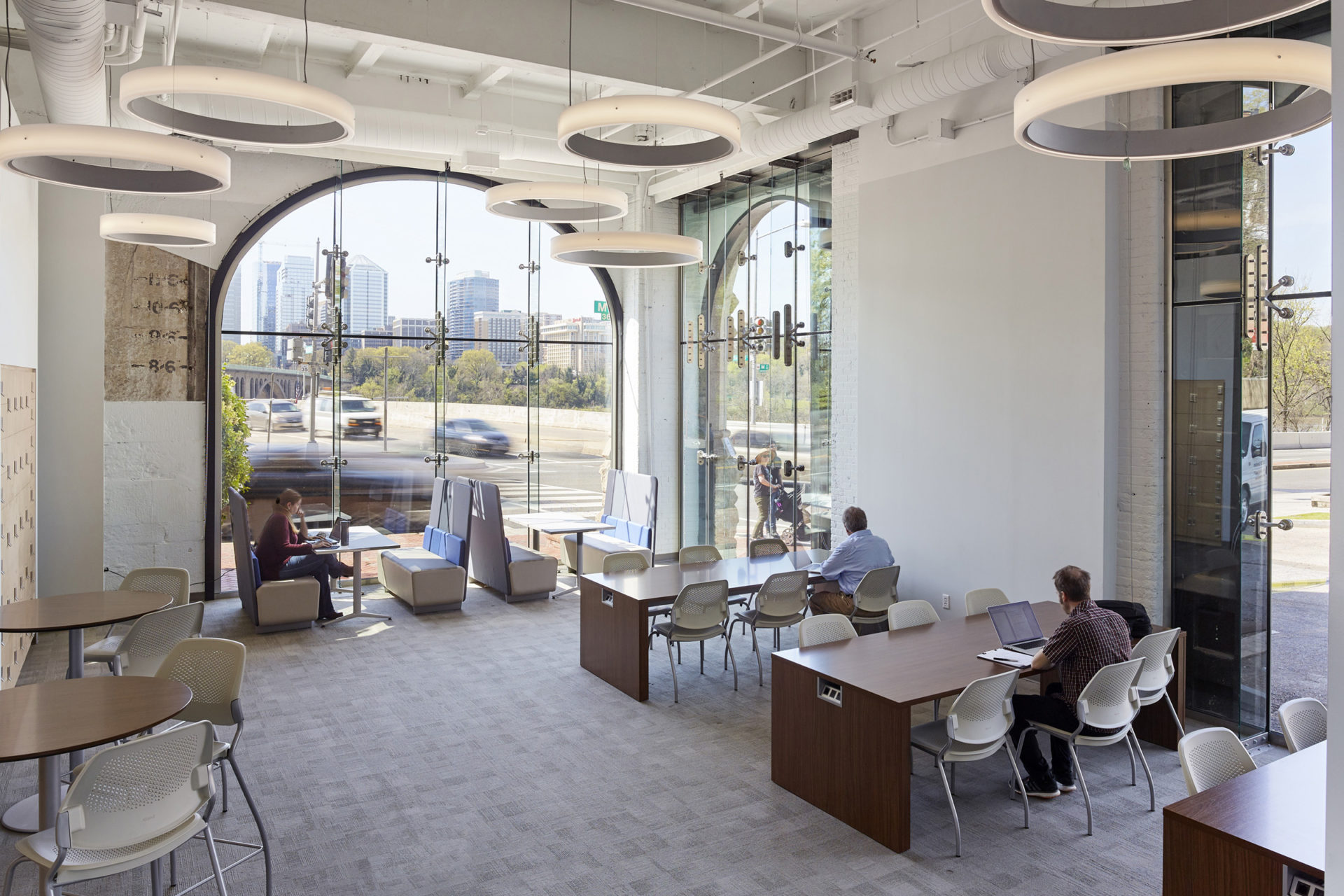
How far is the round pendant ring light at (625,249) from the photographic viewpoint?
776 cm

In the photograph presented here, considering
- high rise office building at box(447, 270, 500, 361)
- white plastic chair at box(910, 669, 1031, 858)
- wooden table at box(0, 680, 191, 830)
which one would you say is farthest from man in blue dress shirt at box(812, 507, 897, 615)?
high rise office building at box(447, 270, 500, 361)

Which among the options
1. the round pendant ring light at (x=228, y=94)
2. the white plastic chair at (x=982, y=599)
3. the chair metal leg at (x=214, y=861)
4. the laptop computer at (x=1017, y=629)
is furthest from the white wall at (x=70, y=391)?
the laptop computer at (x=1017, y=629)

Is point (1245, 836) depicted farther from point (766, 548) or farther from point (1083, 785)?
point (766, 548)

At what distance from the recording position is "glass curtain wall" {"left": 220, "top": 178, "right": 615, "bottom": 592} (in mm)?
10859

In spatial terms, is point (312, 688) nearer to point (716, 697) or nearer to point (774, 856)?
point (716, 697)

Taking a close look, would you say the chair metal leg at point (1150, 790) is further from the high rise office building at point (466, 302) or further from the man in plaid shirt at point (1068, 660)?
the high rise office building at point (466, 302)

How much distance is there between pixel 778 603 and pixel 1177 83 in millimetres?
4650

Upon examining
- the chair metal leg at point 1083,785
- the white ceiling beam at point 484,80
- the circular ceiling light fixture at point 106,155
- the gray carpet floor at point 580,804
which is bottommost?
the gray carpet floor at point 580,804

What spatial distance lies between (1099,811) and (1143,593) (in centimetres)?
224

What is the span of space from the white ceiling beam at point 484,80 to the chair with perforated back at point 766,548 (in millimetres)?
5246

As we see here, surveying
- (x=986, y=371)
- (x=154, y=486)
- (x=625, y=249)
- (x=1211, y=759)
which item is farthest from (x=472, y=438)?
(x=1211, y=759)

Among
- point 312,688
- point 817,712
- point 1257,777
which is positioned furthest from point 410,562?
point 1257,777

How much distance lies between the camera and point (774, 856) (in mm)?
4516

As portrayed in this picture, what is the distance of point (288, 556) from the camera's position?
9141mm
